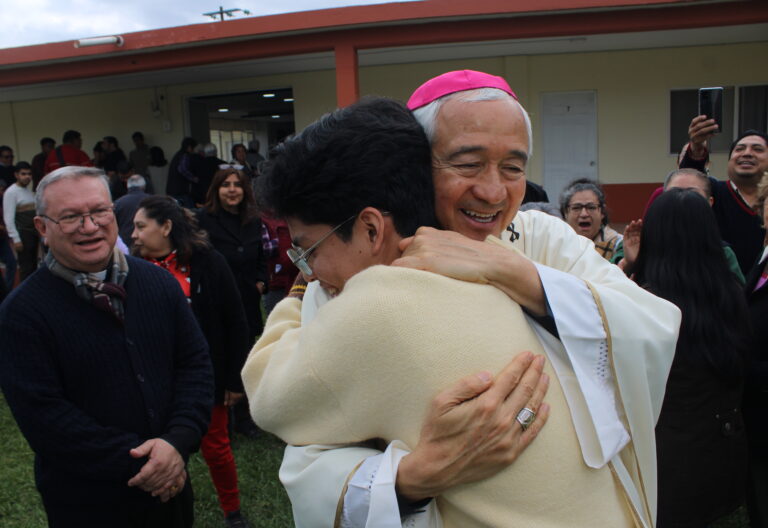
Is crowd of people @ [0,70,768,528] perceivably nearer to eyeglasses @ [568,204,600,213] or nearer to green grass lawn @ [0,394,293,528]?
green grass lawn @ [0,394,293,528]

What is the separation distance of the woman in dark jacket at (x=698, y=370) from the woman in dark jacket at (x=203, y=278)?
8.44 feet

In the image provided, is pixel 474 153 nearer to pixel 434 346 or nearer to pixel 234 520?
pixel 434 346

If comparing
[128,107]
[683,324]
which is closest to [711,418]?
[683,324]

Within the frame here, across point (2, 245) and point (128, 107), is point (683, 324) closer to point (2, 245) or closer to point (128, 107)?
point (2, 245)

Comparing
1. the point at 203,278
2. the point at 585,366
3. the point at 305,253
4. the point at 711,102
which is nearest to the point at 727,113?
the point at 711,102

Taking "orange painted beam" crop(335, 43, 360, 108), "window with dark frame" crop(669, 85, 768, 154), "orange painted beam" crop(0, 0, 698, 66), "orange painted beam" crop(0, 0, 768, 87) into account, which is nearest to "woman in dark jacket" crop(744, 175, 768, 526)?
"orange painted beam" crop(0, 0, 698, 66)

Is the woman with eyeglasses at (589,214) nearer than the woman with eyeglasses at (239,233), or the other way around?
the woman with eyeglasses at (589,214)

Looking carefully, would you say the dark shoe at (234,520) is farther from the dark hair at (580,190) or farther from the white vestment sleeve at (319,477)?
the dark hair at (580,190)

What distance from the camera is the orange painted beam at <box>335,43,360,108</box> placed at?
29.3 ft

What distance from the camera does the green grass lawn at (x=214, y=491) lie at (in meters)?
4.00

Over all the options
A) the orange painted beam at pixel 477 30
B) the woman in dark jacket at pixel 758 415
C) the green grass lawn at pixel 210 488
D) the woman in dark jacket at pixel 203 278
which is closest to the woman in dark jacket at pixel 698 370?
the woman in dark jacket at pixel 758 415

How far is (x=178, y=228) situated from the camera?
13.6 feet

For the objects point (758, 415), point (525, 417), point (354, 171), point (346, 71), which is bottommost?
point (758, 415)

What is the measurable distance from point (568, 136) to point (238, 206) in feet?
23.8
